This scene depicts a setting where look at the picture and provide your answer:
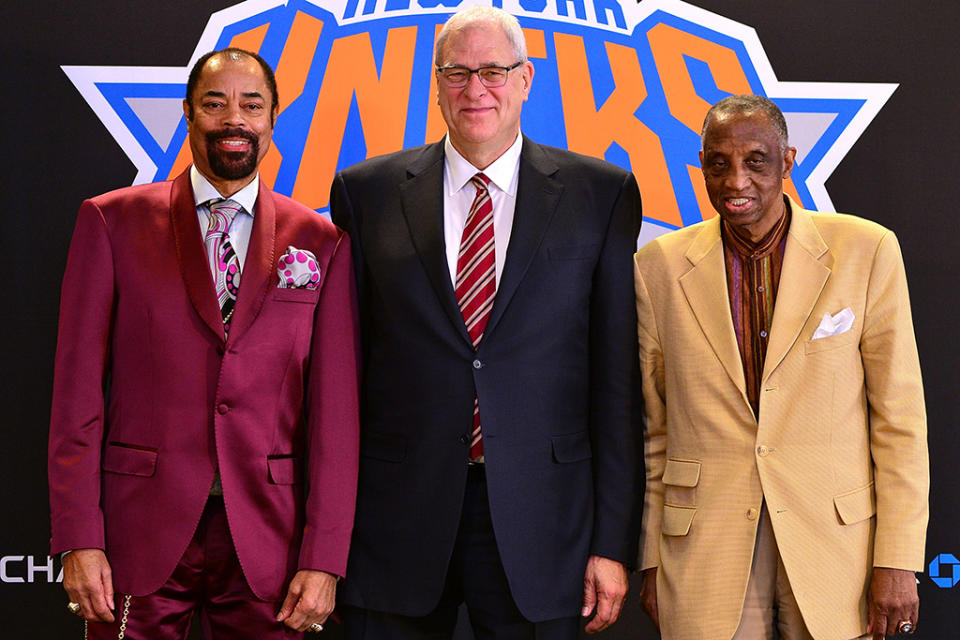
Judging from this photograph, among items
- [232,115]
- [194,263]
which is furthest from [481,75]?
[194,263]

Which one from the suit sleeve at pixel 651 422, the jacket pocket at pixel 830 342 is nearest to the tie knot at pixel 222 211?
the suit sleeve at pixel 651 422

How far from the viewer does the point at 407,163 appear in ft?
8.36

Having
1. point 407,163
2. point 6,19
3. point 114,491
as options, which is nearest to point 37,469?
point 114,491

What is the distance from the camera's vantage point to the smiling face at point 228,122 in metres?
2.36

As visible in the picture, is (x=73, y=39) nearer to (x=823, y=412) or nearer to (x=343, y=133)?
(x=343, y=133)

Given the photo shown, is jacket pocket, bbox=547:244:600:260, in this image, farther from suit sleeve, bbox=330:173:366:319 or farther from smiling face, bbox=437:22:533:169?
→ suit sleeve, bbox=330:173:366:319

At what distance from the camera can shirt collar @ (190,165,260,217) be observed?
236 centimetres

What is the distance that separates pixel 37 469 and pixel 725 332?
8.09 feet

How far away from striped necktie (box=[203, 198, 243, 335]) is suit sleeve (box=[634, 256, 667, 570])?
1046 mm

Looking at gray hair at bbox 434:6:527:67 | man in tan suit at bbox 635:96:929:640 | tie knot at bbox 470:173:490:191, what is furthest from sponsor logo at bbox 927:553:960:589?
gray hair at bbox 434:6:527:67

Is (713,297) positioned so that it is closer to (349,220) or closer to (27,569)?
(349,220)

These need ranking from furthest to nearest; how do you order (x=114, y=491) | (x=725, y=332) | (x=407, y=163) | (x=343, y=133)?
(x=343, y=133)
(x=407, y=163)
(x=725, y=332)
(x=114, y=491)

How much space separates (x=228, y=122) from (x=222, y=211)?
22 centimetres

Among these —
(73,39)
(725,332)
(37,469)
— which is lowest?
(37,469)
